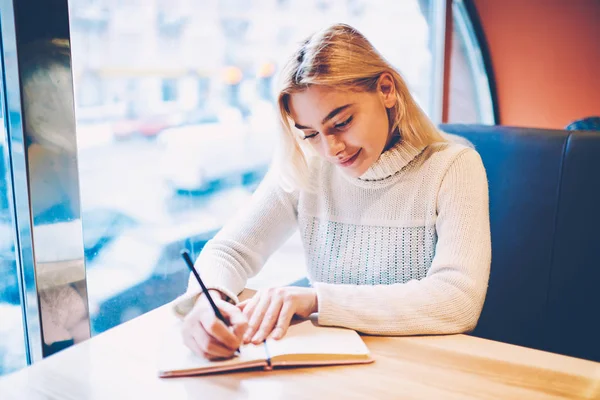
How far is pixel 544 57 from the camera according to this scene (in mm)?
3164

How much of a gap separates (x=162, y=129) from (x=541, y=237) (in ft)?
3.89

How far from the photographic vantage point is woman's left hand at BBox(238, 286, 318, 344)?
1.02 meters

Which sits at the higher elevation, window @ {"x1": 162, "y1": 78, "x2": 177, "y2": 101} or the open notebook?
window @ {"x1": 162, "y1": 78, "x2": 177, "y2": 101}

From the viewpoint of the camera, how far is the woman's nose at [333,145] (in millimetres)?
1257

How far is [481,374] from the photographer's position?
0.91 metres

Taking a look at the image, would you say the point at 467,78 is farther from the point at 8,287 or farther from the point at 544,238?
the point at 8,287

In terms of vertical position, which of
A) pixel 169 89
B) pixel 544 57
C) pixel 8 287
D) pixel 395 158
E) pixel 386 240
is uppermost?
pixel 544 57

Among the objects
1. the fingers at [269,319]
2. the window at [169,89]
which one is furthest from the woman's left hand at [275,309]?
the window at [169,89]

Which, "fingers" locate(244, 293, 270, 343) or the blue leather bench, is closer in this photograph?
"fingers" locate(244, 293, 270, 343)

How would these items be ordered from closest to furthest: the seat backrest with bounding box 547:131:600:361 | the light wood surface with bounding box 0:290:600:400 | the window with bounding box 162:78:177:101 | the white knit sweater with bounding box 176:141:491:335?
the light wood surface with bounding box 0:290:600:400 < the white knit sweater with bounding box 176:141:491:335 < the seat backrest with bounding box 547:131:600:361 < the window with bounding box 162:78:177:101

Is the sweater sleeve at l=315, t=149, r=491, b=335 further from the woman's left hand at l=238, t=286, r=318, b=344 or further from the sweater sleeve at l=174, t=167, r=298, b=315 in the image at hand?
the sweater sleeve at l=174, t=167, r=298, b=315

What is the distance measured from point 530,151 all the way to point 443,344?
2.72 feet

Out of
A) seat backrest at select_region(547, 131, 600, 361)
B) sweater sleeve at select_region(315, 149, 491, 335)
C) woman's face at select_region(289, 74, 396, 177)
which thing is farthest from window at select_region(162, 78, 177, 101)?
seat backrest at select_region(547, 131, 600, 361)

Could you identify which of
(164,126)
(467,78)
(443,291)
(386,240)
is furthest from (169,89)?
(467,78)
